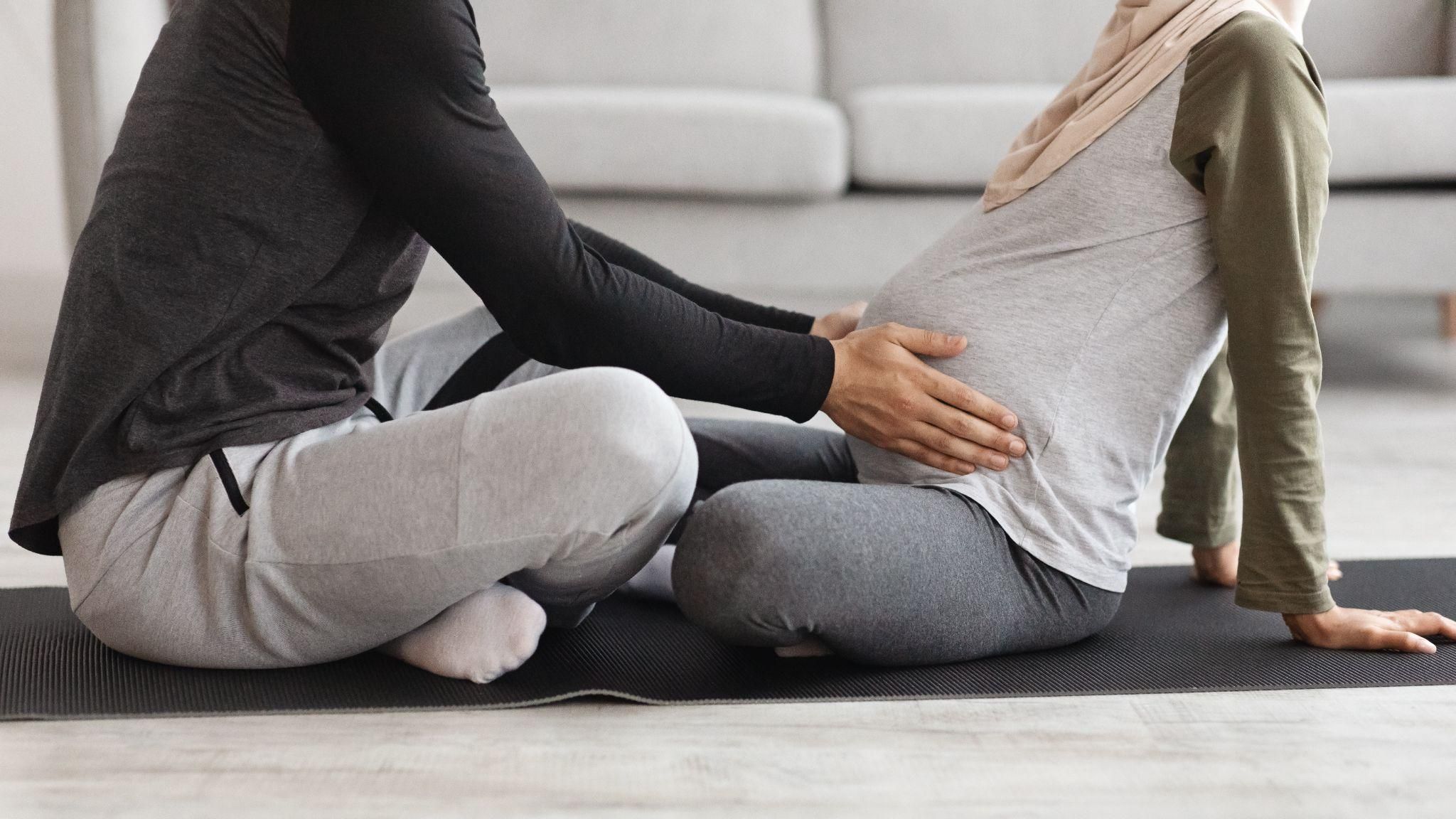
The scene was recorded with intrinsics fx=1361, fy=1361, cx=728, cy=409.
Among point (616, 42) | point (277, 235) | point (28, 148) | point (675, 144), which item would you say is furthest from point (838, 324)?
point (28, 148)

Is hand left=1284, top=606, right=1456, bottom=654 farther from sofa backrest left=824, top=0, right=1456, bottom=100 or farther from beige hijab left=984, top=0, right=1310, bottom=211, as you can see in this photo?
sofa backrest left=824, top=0, right=1456, bottom=100

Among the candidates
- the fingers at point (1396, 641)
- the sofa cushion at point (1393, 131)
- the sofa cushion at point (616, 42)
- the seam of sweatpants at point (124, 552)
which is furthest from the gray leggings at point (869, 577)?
the sofa cushion at point (616, 42)

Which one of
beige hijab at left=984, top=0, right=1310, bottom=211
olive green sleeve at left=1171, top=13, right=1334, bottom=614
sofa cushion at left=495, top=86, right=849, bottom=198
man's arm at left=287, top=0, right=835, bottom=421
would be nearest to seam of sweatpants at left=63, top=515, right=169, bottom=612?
man's arm at left=287, top=0, right=835, bottom=421

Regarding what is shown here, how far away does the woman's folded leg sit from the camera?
3.53ft

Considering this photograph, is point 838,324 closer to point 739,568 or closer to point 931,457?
point 931,457

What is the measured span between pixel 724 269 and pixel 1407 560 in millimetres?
1321

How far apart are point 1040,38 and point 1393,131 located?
0.87 m

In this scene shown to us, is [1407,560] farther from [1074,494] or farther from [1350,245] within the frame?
[1350,245]

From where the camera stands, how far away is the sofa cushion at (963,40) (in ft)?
9.93

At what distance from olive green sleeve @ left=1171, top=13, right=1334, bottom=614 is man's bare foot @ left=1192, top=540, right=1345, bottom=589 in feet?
1.00

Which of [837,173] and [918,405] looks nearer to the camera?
[918,405]

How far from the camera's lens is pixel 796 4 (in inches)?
122

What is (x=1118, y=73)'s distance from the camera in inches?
46.4

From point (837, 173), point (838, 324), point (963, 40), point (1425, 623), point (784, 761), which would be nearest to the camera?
point (784, 761)
